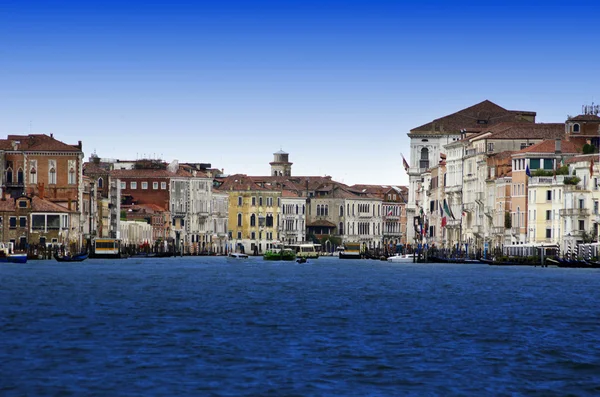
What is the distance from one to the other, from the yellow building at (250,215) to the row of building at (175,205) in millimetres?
100

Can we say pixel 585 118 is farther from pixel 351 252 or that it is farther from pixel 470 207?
pixel 351 252

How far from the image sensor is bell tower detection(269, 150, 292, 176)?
593ft

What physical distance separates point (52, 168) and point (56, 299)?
6254 centimetres

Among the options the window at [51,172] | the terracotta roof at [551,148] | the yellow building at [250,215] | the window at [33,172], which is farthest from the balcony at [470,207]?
the yellow building at [250,215]

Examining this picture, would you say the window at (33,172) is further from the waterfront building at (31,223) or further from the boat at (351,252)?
the boat at (351,252)

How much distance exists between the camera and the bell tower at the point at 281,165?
18062 cm

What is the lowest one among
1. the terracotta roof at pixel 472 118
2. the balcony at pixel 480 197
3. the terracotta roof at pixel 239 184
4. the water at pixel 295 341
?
the water at pixel 295 341

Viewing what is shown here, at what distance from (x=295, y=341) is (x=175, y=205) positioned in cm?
10977

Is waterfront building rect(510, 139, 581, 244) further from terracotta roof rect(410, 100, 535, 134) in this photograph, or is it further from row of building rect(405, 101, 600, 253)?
terracotta roof rect(410, 100, 535, 134)

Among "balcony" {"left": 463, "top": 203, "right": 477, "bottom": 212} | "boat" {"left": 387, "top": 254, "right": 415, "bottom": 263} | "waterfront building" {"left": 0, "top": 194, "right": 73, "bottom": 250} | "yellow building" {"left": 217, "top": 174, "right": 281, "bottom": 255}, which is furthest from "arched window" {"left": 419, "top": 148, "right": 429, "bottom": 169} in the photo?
"waterfront building" {"left": 0, "top": 194, "right": 73, "bottom": 250}

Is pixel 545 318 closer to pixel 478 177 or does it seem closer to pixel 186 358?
pixel 186 358

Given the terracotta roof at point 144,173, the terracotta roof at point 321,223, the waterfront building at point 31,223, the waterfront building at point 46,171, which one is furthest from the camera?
the terracotta roof at point 321,223

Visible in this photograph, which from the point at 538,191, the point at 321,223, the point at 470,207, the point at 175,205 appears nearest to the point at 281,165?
the point at 321,223

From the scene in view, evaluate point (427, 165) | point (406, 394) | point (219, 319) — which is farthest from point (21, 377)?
point (427, 165)
